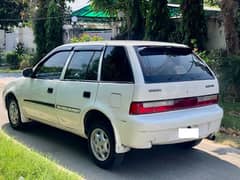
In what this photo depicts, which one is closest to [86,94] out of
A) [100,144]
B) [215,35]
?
[100,144]

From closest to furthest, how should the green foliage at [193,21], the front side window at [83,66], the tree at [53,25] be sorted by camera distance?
1. the front side window at [83,66]
2. the green foliage at [193,21]
3. the tree at [53,25]

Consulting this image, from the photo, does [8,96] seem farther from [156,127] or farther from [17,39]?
[17,39]

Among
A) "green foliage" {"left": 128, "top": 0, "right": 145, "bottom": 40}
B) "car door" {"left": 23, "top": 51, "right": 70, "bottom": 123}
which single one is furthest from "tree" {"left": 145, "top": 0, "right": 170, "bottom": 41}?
"car door" {"left": 23, "top": 51, "right": 70, "bottom": 123}

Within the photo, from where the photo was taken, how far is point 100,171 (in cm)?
544

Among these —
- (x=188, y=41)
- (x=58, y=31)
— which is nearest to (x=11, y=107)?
(x=188, y=41)

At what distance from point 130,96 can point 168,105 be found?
563 mm

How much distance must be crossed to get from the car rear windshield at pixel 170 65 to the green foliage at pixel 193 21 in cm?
827

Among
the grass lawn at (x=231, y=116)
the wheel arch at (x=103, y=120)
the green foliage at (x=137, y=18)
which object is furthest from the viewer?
the green foliage at (x=137, y=18)

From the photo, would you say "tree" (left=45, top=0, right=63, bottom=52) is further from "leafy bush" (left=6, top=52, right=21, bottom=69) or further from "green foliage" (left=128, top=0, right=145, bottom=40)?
"green foliage" (left=128, top=0, right=145, bottom=40)

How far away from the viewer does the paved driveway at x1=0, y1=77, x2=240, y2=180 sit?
17.5 feet

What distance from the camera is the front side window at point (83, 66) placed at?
582cm

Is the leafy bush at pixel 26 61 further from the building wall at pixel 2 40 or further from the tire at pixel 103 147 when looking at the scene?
the tire at pixel 103 147

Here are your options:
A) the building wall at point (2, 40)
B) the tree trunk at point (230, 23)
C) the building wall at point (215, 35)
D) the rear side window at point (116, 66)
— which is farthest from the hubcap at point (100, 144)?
the building wall at point (2, 40)

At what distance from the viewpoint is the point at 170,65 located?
559cm
